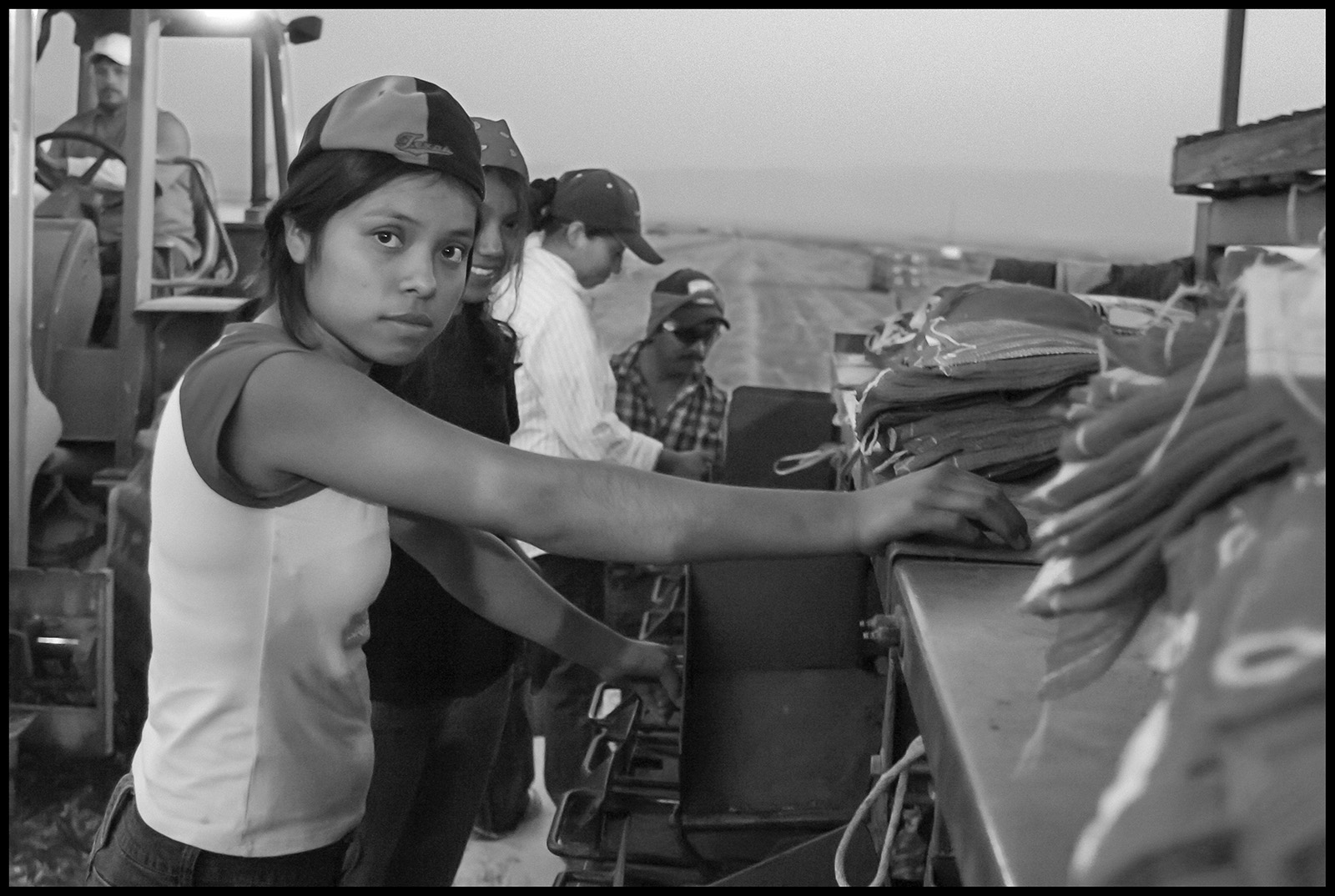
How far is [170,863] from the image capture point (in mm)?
1356

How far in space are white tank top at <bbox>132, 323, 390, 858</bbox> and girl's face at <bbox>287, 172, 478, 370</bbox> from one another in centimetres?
8

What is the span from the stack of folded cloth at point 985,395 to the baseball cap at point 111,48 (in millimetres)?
4038

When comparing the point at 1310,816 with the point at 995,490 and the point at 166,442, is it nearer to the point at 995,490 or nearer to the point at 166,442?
the point at 995,490

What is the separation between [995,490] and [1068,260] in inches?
105

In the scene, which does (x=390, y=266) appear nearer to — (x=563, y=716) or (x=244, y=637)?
(x=244, y=637)

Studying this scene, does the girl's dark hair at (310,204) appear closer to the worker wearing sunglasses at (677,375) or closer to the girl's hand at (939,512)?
the girl's hand at (939,512)

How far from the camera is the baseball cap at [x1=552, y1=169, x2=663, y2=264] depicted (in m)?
3.56

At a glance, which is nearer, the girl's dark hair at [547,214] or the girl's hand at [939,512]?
the girl's hand at [939,512]

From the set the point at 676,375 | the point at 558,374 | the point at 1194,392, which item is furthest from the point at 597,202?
the point at 1194,392

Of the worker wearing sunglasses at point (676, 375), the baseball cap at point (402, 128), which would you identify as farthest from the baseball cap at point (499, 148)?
the worker wearing sunglasses at point (676, 375)

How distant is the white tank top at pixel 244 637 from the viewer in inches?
50.9

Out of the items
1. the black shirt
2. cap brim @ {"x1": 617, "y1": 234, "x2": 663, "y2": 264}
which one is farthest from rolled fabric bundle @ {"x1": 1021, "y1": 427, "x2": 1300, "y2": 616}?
cap brim @ {"x1": 617, "y1": 234, "x2": 663, "y2": 264}

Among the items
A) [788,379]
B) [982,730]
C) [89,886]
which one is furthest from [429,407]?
[788,379]

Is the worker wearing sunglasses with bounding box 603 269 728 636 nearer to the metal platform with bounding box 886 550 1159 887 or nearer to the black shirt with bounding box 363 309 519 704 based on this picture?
the black shirt with bounding box 363 309 519 704
